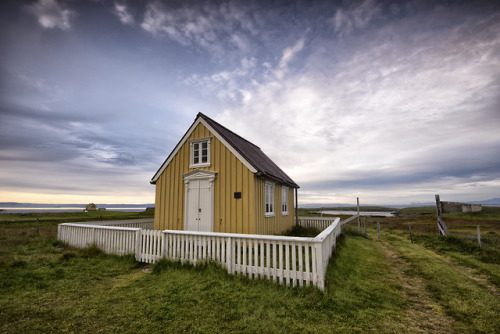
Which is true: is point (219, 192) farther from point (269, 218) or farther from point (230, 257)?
point (230, 257)

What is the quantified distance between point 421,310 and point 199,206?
346 inches

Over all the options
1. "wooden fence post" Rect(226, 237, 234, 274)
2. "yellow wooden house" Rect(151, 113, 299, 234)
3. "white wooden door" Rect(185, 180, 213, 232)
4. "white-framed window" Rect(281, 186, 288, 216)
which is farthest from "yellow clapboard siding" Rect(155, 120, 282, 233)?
"white-framed window" Rect(281, 186, 288, 216)

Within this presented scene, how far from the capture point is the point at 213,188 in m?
10.9

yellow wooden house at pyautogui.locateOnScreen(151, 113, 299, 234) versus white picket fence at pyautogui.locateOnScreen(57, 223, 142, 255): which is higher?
yellow wooden house at pyautogui.locateOnScreen(151, 113, 299, 234)

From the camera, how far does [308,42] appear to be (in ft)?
35.1

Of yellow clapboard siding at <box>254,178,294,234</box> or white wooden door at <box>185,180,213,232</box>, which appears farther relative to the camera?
white wooden door at <box>185,180,213,232</box>

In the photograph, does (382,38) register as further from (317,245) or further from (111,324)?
(111,324)

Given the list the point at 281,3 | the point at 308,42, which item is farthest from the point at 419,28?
the point at 281,3

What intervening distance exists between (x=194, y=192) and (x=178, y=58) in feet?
24.5

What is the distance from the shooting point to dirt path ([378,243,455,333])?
395 cm

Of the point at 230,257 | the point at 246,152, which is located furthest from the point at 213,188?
the point at 230,257

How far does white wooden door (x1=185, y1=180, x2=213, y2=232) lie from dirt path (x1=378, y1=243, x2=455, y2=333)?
748cm

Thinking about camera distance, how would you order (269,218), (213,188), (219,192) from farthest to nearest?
(269,218), (213,188), (219,192)

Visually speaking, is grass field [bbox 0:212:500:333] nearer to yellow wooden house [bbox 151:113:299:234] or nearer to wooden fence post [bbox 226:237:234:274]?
wooden fence post [bbox 226:237:234:274]
